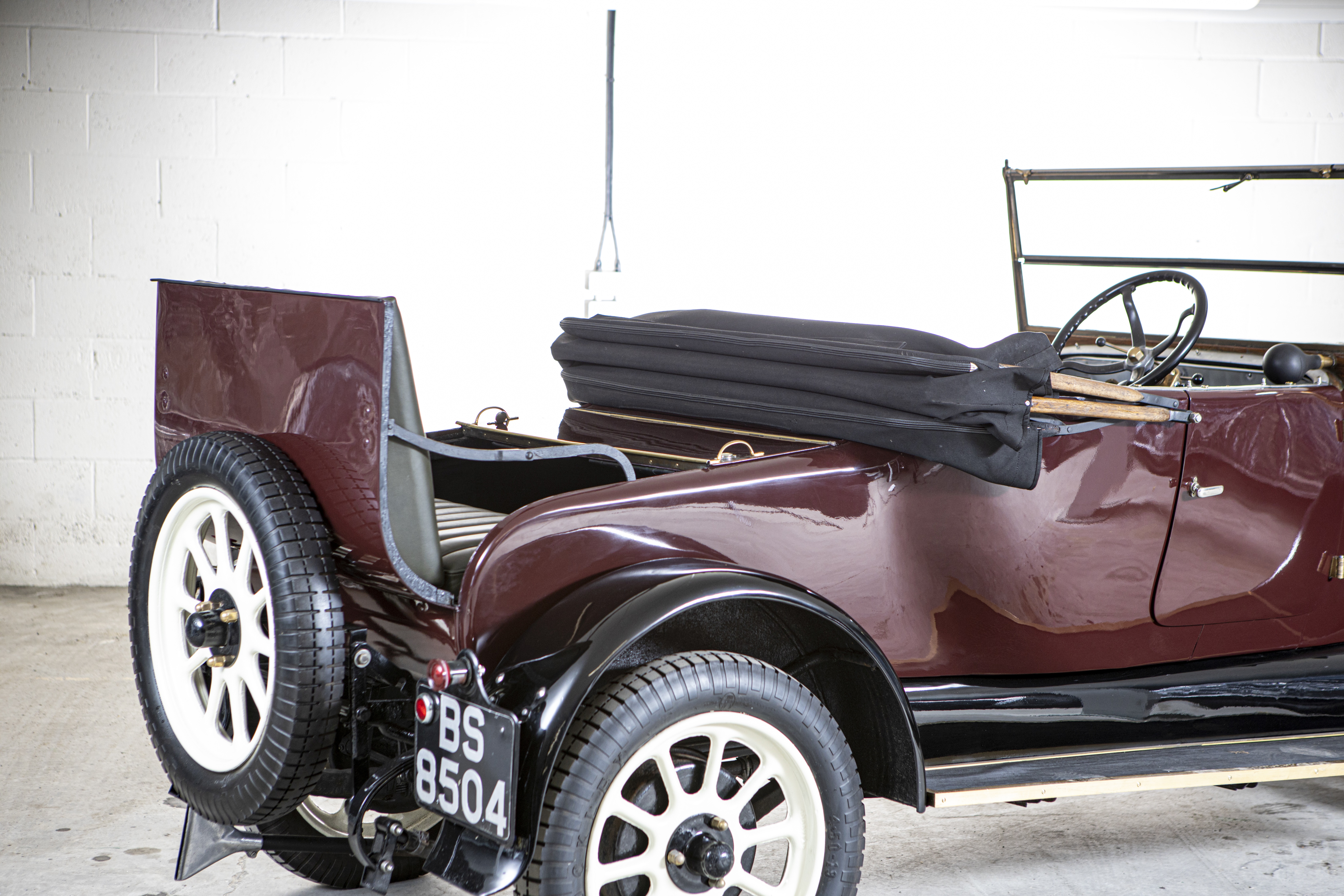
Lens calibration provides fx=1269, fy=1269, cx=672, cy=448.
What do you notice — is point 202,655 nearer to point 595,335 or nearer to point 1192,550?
point 595,335

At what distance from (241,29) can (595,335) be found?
11.7 ft

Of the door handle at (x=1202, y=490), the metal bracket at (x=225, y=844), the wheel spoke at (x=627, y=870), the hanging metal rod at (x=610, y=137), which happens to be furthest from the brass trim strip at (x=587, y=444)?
the hanging metal rod at (x=610, y=137)

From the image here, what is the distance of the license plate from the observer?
1.78m

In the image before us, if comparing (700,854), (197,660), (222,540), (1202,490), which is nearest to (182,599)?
(197,660)

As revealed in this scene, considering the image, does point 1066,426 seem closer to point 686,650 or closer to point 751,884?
point 686,650

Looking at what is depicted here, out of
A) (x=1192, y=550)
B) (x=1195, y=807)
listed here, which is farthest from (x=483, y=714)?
(x=1195, y=807)

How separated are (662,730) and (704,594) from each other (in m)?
0.21

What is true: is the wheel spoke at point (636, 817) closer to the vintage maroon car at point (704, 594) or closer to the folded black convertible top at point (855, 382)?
the vintage maroon car at point (704, 594)

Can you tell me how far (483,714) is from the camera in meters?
1.80

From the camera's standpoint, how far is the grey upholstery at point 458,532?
6.65ft

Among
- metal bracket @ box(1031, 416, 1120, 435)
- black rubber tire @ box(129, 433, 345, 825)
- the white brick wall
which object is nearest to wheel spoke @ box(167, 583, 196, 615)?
black rubber tire @ box(129, 433, 345, 825)

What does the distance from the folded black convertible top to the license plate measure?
824mm

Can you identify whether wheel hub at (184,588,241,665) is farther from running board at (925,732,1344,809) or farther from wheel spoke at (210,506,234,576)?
running board at (925,732,1344,809)

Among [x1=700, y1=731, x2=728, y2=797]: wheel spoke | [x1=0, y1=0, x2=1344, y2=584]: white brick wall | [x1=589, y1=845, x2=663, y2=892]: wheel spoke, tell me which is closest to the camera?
[x1=589, y1=845, x2=663, y2=892]: wheel spoke
